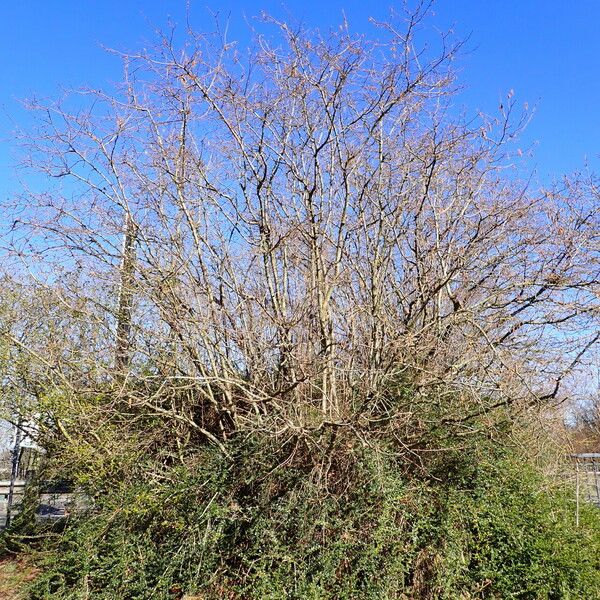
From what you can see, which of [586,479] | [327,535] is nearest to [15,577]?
[327,535]

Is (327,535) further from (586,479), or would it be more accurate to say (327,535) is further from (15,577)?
(586,479)

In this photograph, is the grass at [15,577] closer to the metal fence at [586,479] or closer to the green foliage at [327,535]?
the green foliage at [327,535]

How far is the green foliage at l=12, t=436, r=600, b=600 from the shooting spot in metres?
4.97

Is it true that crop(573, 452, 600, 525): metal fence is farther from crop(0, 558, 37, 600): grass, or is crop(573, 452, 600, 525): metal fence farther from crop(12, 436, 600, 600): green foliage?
crop(0, 558, 37, 600): grass

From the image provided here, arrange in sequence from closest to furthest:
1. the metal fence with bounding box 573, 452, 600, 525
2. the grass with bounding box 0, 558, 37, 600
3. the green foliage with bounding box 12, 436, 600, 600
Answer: the green foliage with bounding box 12, 436, 600, 600 → the grass with bounding box 0, 558, 37, 600 → the metal fence with bounding box 573, 452, 600, 525

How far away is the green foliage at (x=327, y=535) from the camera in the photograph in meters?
4.97

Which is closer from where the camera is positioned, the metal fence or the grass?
the grass

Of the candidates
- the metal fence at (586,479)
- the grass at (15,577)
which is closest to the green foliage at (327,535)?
the grass at (15,577)

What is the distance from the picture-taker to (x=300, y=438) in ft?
17.8

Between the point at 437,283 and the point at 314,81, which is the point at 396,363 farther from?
the point at 314,81

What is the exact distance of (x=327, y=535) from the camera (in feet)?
16.8

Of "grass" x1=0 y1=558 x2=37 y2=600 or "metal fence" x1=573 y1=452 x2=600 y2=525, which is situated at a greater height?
"metal fence" x1=573 y1=452 x2=600 y2=525

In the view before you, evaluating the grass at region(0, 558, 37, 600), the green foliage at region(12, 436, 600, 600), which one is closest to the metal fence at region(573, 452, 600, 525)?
the green foliage at region(12, 436, 600, 600)

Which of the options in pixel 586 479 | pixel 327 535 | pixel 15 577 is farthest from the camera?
pixel 586 479
